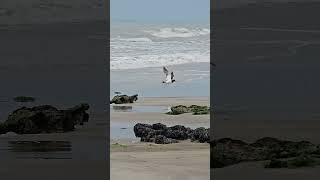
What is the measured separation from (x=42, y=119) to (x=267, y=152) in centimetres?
167

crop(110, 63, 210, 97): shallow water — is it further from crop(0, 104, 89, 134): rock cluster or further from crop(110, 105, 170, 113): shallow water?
crop(0, 104, 89, 134): rock cluster

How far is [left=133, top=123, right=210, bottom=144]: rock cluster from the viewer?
563 cm

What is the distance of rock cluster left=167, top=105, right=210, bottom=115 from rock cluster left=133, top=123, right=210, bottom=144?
0.27 m

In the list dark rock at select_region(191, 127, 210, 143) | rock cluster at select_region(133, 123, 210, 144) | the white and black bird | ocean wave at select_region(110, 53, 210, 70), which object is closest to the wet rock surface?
rock cluster at select_region(133, 123, 210, 144)

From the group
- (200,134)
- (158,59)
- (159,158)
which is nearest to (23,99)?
(159,158)

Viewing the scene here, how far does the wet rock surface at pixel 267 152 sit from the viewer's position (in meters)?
4.22

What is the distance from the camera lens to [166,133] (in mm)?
6043

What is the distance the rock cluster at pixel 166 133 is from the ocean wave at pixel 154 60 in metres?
0.70

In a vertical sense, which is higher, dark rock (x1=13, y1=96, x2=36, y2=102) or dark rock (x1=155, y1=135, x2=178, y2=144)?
dark rock (x1=13, y1=96, x2=36, y2=102)

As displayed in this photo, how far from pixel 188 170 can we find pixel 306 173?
0.82m

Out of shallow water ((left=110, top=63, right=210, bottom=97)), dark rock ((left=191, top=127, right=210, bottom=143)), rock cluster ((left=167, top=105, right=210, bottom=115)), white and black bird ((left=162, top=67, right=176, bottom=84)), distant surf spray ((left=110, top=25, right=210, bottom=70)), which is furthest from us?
white and black bird ((left=162, top=67, right=176, bottom=84))

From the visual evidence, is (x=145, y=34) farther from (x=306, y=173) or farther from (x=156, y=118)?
(x=306, y=173)

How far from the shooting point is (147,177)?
4184 mm

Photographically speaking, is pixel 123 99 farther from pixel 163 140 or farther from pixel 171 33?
pixel 163 140
